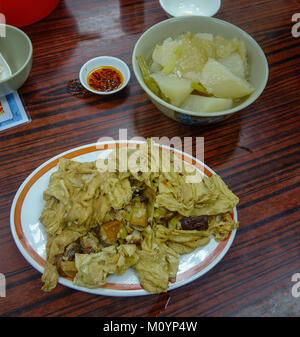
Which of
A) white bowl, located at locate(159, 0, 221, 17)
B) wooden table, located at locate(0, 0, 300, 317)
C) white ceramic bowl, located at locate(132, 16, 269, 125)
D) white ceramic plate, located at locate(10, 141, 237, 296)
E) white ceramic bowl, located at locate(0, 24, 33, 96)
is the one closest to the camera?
white ceramic plate, located at locate(10, 141, 237, 296)

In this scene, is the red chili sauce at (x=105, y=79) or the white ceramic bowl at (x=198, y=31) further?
the red chili sauce at (x=105, y=79)

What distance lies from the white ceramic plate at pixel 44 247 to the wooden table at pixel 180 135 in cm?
13

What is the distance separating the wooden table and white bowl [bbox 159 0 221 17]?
138mm

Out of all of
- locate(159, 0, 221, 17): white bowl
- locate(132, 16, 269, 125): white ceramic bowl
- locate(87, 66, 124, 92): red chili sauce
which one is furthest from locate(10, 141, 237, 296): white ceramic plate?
locate(159, 0, 221, 17): white bowl

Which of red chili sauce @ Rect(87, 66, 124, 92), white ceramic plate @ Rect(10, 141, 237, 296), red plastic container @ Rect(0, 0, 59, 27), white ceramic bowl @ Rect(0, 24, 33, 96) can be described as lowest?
white ceramic plate @ Rect(10, 141, 237, 296)

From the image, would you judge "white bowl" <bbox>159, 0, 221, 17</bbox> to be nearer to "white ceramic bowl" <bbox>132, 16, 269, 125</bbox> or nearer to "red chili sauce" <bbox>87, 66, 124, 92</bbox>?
"white ceramic bowl" <bbox>132, 16, 269, 125</bbox>

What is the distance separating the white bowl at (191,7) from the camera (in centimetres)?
228

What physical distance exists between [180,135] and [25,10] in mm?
1436

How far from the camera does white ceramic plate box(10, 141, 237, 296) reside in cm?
135

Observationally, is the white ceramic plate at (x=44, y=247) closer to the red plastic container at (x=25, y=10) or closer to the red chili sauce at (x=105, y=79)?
the red chili sauce at (x=105, y=79)

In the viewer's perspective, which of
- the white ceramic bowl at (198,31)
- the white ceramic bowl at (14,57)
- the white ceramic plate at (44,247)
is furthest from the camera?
the white ceramic bowl at (14,57)

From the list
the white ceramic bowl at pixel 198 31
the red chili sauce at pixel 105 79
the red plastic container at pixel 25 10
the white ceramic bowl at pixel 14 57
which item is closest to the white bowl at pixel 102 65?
the red chili sauce at pixel 105 79
